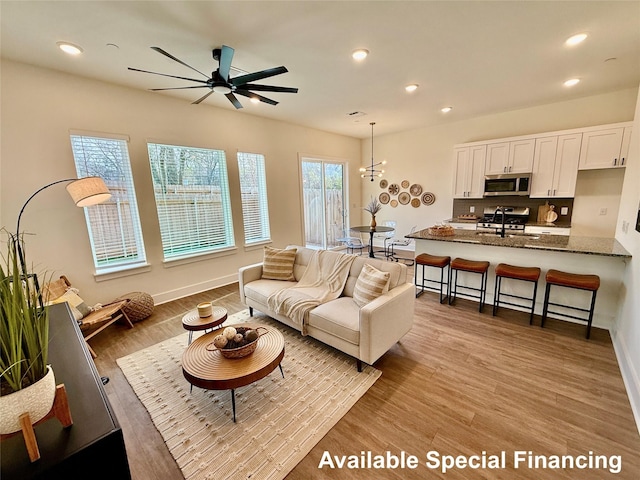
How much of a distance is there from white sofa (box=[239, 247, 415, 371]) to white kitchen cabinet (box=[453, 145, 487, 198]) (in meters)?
3.89

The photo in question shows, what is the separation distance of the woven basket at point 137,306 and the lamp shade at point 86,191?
1.37 metres

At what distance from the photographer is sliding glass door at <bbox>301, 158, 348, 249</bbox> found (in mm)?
6281

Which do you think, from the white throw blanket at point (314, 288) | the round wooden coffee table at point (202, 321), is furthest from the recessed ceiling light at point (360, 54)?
the round wooden coffee table at point (202, 321)

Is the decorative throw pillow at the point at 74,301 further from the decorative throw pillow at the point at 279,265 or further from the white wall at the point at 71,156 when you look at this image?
the decorative throw pillow at the point at 279,265

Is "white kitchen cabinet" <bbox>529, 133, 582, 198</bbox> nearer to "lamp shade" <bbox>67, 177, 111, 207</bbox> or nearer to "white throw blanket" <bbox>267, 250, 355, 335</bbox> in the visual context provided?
"white throw blanket" <bbox>267, 250, 355, 335</bbox>

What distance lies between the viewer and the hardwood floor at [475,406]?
162cm

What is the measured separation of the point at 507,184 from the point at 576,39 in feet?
9.07

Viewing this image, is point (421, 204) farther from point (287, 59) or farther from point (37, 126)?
point (37, 126)

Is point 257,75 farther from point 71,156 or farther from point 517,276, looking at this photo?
point 517,276

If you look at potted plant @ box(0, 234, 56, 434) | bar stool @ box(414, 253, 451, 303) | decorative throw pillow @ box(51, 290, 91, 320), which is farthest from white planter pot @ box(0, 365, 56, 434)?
bar stool @ box(414, 253, 451, 303)

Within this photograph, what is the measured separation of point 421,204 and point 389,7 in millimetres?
4974

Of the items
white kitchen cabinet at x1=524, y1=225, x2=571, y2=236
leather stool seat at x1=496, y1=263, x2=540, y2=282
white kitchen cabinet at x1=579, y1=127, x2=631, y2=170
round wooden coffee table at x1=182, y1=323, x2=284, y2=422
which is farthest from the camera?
white kitchen cabinet at x1=524, y1=225, x2=571, y2=236

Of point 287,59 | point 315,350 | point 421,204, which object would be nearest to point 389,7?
point 287,59

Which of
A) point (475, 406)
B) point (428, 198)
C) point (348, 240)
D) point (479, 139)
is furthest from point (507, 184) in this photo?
point (475, 406)
